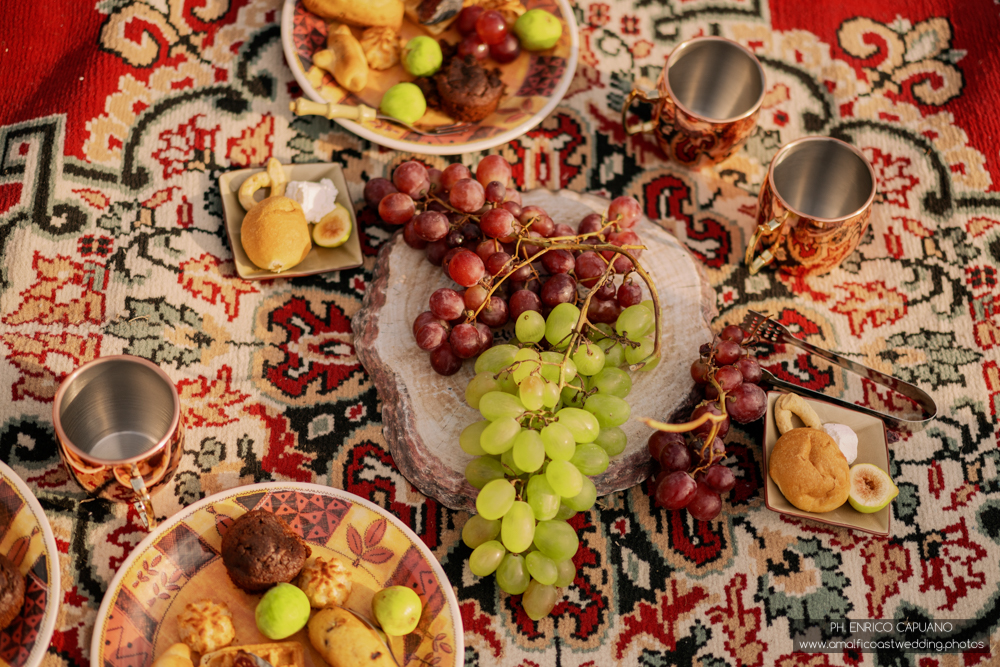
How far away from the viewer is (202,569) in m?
0.85

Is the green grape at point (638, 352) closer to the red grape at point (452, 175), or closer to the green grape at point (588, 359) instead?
the green grape at point (588, 359)

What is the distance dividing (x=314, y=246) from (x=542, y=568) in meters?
0.56

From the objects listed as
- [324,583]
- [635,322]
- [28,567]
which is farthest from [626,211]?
[28,567]

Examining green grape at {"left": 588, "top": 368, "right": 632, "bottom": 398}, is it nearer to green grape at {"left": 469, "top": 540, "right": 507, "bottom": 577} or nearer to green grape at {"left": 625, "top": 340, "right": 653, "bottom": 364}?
green grape at {"left": 625, "top": 340, "right": 653, "bottom": 364}

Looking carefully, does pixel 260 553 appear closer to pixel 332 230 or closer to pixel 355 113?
pixel 332 230

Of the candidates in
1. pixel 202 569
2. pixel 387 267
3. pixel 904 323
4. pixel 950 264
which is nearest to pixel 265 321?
pixel 387 267

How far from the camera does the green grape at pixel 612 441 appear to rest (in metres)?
0.93

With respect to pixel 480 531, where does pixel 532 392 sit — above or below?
above

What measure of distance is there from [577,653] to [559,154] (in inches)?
30.5

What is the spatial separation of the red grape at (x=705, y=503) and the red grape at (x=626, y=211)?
1.28 feet

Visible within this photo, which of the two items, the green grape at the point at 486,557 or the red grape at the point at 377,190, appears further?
the red grape at the point at 377,190

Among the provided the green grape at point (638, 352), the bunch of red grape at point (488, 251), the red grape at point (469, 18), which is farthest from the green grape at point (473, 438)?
the red grape at point (469, 18)

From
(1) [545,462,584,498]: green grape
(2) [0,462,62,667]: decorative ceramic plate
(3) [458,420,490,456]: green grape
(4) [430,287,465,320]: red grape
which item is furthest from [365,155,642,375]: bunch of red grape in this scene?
(2) [0,462,62,667]: decorative ceramic plate

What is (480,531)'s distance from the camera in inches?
35.7
